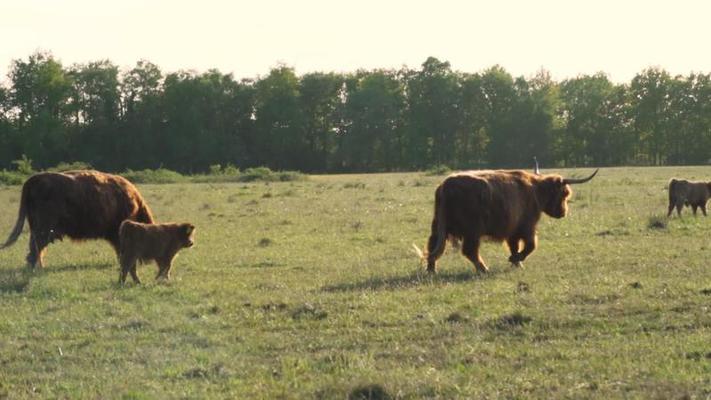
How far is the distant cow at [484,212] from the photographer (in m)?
15.0

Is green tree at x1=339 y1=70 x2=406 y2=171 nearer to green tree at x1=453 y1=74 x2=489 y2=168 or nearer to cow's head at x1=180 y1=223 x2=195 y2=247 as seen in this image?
green tree at x1=453 y1=74 x2=489 y2=168

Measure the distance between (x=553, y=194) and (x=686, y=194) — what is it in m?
8.24

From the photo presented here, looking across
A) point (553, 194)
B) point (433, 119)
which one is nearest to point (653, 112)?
point (433, 119)

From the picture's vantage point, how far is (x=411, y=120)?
309ft

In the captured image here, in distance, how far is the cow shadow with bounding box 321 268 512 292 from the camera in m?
13.2

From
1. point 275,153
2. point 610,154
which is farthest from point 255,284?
point 610,154

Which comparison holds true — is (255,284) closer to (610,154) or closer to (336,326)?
(336,326)

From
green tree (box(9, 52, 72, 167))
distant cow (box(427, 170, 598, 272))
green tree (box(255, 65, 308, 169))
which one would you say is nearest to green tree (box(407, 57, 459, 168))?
green tree (box(255, 65, 308, 169))

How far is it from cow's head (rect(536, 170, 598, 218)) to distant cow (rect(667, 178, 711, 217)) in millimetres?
7322

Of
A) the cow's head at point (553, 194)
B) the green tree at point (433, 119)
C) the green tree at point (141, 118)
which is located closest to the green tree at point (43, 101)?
the green tree at point (141, 118)

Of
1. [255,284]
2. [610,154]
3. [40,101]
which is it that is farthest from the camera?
[610,154]

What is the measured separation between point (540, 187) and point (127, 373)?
10352 mm

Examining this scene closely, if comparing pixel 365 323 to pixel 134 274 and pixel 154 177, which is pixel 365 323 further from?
pixel 154 177

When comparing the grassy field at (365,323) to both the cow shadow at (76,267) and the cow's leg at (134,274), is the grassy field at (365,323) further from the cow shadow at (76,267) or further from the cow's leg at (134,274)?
the cow's leg at (134,274)
